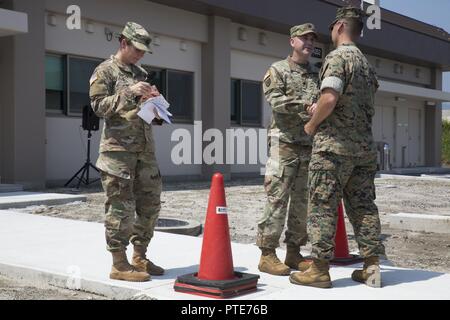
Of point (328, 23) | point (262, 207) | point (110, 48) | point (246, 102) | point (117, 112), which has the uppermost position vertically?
point (328, 23)

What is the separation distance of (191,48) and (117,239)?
13.1 meters

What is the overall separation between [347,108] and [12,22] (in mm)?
8391

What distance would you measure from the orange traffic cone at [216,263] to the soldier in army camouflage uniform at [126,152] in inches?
18.5

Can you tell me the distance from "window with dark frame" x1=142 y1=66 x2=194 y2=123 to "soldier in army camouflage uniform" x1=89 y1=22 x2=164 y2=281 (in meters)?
11.5

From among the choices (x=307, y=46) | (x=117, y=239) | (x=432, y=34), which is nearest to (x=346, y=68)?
(x=307, y=46)

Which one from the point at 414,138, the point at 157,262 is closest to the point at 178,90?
the point at 157,262

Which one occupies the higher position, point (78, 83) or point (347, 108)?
point (78, 83)

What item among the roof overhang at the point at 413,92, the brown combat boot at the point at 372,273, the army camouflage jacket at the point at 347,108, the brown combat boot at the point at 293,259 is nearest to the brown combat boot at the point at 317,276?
the brown combat boot at the point at 372,273

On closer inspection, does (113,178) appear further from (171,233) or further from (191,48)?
(191,48)

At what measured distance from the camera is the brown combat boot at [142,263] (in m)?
4.68

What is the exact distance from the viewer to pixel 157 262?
5281mm

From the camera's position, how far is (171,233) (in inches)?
279

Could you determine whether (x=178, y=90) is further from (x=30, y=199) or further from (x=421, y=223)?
(x=421, y=223)

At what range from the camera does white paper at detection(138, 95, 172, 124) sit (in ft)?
14.0
